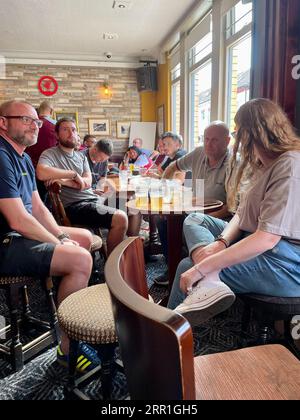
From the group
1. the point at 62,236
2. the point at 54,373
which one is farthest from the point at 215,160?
the point at 54,373

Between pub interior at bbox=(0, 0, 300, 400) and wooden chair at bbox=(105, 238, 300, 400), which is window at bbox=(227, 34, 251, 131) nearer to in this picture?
pub interior at bbox=(0, 0, 300, 400)

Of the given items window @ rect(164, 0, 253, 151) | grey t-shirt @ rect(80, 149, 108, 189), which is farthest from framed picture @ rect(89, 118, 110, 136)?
grey t-shirt @ rect(80, 149, 108, 189)

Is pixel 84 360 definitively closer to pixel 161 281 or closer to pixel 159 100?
pixel 161 281

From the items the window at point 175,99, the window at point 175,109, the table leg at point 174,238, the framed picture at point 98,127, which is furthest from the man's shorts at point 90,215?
the framed picture at point 98,127

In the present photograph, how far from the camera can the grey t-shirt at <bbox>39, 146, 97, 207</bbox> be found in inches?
104

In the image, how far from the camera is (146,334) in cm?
42

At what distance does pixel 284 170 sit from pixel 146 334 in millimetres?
993

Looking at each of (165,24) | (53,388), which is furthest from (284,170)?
(165,24)

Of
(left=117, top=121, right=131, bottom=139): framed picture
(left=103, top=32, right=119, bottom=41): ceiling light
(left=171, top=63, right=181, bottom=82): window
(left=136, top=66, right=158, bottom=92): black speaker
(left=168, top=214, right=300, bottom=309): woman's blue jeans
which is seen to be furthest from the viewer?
(left=117, top=121, right=131, bottom=139): framed picture

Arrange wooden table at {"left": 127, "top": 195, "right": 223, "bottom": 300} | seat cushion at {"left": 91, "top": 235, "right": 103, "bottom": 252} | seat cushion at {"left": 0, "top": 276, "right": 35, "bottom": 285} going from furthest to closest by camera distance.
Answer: seat cushion at {"left": 91, "top": 235, "right": 103, "bottom": 252}, wooden table at {"left": 127, "top": 195, "right": 223, "bottom": 300}, seat cushion at {"left": 0, "top": 276, "right": 35, "bottom": 285}

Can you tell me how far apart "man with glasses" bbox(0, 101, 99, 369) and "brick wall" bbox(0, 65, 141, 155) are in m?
5.55

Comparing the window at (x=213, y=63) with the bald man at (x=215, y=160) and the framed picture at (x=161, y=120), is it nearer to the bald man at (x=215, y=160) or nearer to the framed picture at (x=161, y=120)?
the bald man at (x=215, y=160)

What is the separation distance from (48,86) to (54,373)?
21.8 feet

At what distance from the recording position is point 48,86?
6.89 meters
